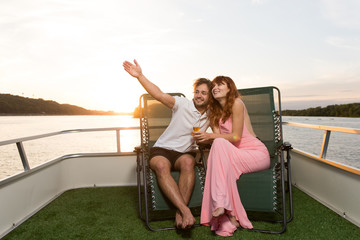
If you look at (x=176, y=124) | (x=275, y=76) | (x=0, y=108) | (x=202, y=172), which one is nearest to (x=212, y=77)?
(x=176, y=124)

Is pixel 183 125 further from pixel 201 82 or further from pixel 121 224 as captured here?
pixel 121 224

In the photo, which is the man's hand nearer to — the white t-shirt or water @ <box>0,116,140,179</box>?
the white t-shirt

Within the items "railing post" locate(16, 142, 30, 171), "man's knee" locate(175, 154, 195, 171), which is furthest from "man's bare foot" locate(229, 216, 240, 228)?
"railing post" locate(16, 142, 30, 171)

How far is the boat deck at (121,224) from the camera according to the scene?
7.28ft

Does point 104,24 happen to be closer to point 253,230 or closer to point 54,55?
point 54,55

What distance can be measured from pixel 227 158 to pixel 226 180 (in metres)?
0.19

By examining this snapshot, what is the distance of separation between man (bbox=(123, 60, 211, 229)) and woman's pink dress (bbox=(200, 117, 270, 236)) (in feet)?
0.81

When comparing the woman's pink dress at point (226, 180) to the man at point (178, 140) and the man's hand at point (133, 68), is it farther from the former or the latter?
the man's hand at point (133, 68)

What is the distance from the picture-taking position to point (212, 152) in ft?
7.70

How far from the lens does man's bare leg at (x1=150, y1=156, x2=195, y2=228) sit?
216 centimetres

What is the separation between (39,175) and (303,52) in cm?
838

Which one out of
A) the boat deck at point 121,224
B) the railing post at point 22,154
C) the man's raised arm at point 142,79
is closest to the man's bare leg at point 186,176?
the boat deck at point 121,224

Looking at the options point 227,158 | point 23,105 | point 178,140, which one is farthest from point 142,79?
point 23,105

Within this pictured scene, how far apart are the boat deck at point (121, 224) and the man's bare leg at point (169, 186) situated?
0.63 feet
